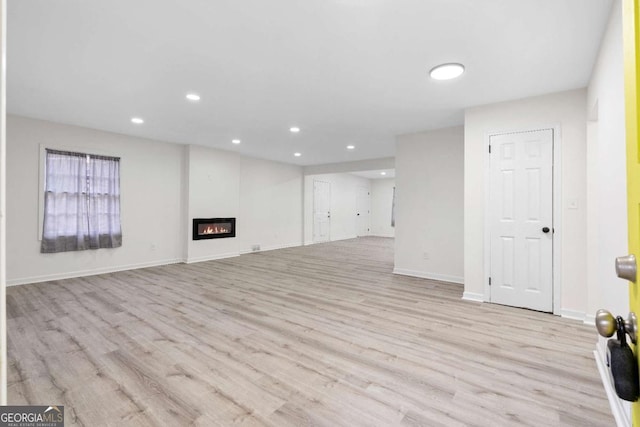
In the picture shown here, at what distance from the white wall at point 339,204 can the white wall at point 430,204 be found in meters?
4.68

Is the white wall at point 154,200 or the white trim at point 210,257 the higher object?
the white wall at point 154,200

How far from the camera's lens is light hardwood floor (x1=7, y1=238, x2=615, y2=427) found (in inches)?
65.8

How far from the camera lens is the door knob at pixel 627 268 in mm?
708

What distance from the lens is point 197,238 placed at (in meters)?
6.44

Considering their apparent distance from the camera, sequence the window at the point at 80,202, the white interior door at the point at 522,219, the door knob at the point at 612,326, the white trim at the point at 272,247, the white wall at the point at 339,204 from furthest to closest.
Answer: the white wall at the point at 339,204 → the white trim at the point at 272,247 → the window at the point at 80,202 → the white interior door at the point at 522,219 → the door knob at the point at 612,326

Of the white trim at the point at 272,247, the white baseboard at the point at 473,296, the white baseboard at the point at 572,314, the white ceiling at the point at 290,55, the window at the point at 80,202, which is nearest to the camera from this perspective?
the white ceiling at the point at 290,55

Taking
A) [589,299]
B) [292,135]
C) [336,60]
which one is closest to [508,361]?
[589,299]

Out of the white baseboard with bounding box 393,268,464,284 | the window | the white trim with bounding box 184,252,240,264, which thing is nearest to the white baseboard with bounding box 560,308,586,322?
the white baseboard with bounding box 393,268,464,284

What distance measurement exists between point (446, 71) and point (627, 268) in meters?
2.62

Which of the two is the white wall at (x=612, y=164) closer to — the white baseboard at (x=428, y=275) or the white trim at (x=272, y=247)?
the white baseboard at (x=428, y=275)

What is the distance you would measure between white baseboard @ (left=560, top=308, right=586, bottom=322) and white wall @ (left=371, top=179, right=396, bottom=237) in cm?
907

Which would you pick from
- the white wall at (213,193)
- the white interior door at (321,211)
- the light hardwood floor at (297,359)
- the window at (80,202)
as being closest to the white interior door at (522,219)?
the light hardwood floor at (297,359)

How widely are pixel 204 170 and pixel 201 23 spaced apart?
4.77 meters

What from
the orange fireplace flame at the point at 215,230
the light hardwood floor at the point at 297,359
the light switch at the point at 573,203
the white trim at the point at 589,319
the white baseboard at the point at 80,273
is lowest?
the light hardwood floor at the point at 297,359
